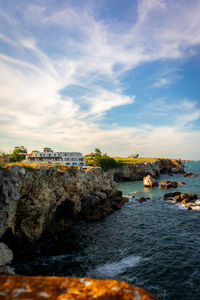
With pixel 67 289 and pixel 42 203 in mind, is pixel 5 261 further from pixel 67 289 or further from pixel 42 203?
pixel 67 289

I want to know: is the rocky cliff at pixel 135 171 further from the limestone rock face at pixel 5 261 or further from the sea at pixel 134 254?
the limestone rock face at pixel 5 261

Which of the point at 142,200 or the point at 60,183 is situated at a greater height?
the point at 60,183

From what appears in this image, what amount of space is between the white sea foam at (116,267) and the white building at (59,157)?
8410cm

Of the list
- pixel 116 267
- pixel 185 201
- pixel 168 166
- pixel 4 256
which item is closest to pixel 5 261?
pixel 4 256

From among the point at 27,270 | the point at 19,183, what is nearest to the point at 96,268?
the point at 27,270

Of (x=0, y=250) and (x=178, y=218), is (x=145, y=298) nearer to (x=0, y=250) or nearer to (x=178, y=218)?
(x=0, y=250)

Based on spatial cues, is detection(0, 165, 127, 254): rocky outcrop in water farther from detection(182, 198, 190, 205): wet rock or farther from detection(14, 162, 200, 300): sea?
detection(182, 198, 190, 205): wet rock

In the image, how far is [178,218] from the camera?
123 feet

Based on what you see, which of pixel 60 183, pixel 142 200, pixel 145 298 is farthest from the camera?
pixel 142 200

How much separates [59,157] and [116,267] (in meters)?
93.8

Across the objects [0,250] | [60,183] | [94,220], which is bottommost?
[94,220]

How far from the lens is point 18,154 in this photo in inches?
4166

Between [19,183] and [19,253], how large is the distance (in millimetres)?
9721

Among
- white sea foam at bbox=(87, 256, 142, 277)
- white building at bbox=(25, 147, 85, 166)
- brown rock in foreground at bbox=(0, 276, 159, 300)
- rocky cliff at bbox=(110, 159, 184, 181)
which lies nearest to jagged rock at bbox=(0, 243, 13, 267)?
white sea foam at bbox=(87, 256, 142, 277)
